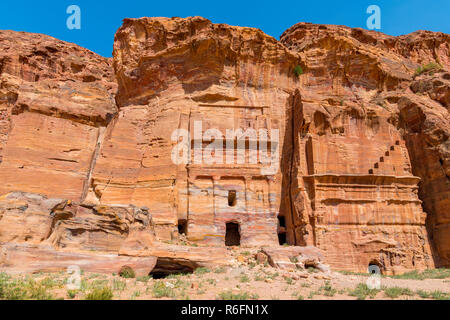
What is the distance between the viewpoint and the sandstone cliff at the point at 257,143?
2083 cm

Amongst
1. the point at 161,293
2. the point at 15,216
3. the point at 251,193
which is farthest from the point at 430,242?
the point at 15,216

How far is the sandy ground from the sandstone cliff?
541 centimetres

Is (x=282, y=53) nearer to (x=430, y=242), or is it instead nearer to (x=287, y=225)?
(x=287, y=225)

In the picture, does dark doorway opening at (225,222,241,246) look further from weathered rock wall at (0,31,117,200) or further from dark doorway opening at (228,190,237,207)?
weathered rock wall at (0,31,117,200)

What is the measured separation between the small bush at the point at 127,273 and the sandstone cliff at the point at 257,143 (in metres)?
Result: 4.07

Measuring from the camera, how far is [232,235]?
866 inches

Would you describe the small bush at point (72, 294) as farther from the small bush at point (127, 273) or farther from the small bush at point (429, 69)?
the small bush at point (429, 69)

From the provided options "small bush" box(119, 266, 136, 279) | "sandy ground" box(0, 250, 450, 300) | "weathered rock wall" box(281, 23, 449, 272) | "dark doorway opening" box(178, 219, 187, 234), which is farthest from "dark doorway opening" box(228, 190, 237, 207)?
"small bush" box(119, 266, 136, 279)

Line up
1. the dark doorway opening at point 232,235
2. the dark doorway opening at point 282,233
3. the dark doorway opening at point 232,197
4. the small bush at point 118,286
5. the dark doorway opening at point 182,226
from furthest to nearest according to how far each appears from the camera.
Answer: the dark doorway opening at point 282,233, the dark doorway opening at point 232,197, the dark doorway opening at point 232,235, the dark doorway opening at point 182,226, the small bush at point 118,286

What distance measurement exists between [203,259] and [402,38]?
34320 millimetres

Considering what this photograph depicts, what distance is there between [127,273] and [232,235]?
1070 cm

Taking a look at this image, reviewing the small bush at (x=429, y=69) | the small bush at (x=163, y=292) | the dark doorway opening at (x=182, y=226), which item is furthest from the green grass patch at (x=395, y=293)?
the small bush at (x=429, y=69)

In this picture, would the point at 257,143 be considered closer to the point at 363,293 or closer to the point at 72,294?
the point at 363,293

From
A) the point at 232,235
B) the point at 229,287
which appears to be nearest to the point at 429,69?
the point at 232,235
